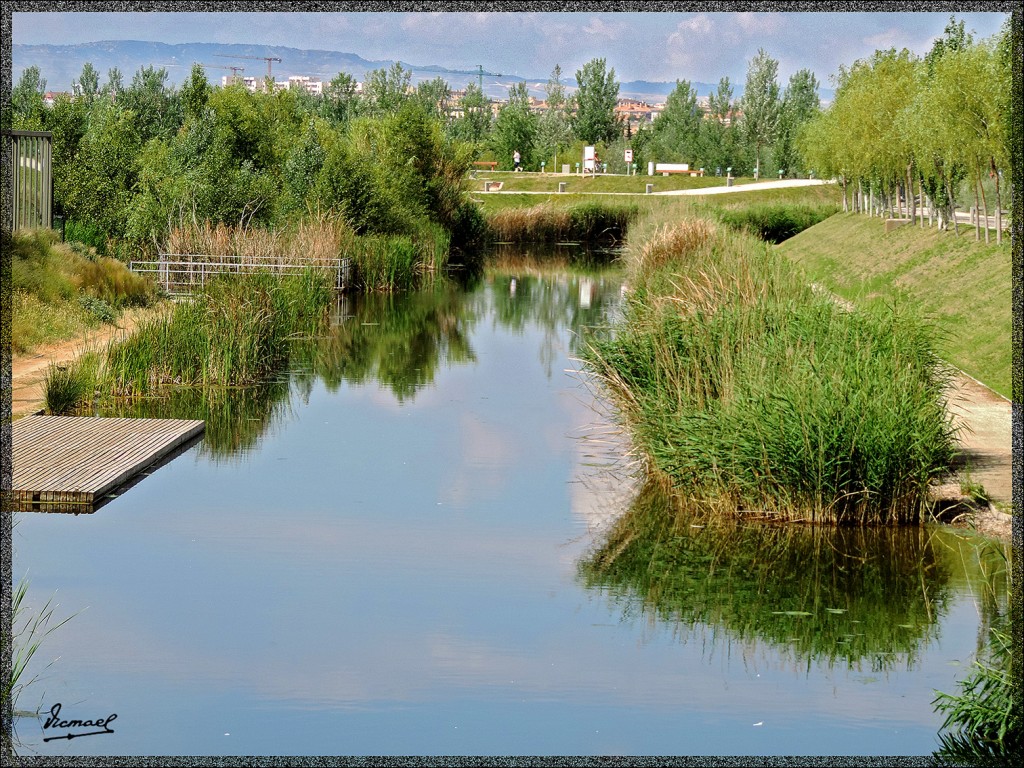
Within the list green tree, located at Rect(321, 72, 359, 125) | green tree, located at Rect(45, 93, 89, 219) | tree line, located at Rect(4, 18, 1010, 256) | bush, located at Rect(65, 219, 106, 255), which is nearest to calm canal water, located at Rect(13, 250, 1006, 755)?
tree line, located at Rect(4, 18, 1010, 256)

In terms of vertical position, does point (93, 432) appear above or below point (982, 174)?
below

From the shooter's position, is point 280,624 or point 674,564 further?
point 674,564

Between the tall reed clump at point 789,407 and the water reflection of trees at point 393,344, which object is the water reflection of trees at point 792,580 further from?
the water reflection of trees at point 393,344

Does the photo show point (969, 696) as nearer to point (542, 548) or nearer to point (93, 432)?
point (542, 548)

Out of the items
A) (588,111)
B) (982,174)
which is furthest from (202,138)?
(588,111)

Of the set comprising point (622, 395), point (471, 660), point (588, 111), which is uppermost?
point (588, 111)

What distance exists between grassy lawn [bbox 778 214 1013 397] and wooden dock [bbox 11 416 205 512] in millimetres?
6578

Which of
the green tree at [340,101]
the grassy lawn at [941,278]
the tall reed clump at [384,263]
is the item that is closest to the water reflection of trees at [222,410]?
the grassy lawn at [941,278]

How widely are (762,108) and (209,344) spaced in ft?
225

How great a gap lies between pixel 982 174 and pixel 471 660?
69.8 ft

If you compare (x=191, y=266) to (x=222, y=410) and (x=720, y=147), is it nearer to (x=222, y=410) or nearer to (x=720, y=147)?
(x=222, y=410)

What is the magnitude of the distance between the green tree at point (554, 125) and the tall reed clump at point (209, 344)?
57.5 m

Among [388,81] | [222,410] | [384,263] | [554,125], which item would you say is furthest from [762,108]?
[222,410]

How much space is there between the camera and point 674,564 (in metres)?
9.77
